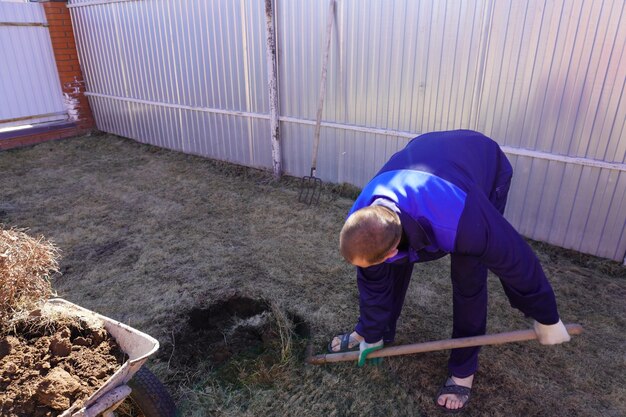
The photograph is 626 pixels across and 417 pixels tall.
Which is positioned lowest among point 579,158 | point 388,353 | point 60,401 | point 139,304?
point 139,304

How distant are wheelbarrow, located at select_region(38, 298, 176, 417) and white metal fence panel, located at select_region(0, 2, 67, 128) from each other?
22.7 ft

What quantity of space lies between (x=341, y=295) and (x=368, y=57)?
2611 millimetres

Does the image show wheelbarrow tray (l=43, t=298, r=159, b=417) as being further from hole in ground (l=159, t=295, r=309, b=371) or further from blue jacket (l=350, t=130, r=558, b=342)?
blue jacket (l=350, t=130, r=558, b=342)

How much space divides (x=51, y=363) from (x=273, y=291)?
176cm

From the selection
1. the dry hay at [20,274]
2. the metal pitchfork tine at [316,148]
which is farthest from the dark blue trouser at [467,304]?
the metal pitchfork tine at [316,148]

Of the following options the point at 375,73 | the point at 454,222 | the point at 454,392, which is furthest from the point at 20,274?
the point at 375,73

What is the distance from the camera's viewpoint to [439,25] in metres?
4.02

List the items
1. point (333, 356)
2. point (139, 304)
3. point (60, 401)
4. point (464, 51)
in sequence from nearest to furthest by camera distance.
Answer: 1. point (60, 401)
2. point (333, 356)
3. point (139, 304)
4. point (464, 51)

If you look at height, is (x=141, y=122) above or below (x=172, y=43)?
below

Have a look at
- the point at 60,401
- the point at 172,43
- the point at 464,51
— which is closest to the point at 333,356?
the point at 60,401

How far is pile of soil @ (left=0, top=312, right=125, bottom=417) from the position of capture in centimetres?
163

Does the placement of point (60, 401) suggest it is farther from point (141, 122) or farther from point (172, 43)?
point (141, 122)

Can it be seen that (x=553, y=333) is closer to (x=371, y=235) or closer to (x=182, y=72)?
(x=371, y=235)

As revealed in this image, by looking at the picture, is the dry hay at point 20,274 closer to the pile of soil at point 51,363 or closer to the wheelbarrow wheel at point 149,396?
the pile of soil at point 51,363
